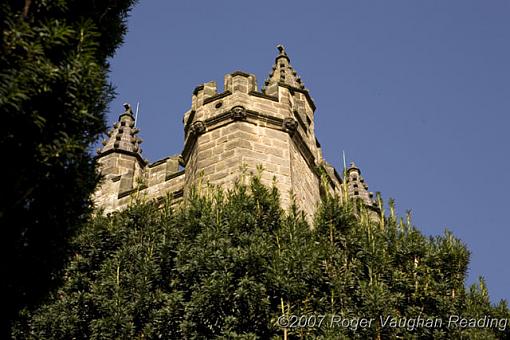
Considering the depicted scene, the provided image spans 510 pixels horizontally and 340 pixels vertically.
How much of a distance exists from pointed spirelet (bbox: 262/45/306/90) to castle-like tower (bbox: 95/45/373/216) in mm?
41

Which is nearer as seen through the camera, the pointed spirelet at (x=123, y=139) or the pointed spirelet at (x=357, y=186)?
the pointed spirelet at (x=123, y=139)

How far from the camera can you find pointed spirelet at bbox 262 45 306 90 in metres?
19.5

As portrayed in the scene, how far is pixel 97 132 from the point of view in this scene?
26.0 feet

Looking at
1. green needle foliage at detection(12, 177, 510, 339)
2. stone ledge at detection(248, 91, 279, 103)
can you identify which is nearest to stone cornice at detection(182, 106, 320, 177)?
stone ledge at detection(248, 91, 279, 103)

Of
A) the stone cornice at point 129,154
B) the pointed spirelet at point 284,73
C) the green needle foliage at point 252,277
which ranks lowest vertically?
the green needle foliage at point 252,277

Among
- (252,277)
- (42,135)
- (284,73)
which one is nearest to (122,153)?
(284,73)

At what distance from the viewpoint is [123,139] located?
21.5 meters

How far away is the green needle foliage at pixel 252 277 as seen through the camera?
1098 centimetres

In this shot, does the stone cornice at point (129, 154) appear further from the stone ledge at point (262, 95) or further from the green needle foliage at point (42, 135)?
the green needle foliage at point (42, 135)

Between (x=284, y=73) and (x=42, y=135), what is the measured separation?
42.9ft

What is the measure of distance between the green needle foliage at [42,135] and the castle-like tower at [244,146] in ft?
21.3

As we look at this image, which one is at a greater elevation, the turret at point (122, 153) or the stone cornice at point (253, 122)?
the turret at point (122, 153)

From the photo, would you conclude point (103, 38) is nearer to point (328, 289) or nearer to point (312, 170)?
point (328, 289)

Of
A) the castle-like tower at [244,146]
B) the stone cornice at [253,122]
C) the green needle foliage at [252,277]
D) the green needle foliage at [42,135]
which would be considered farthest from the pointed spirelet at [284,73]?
the green needle foliage at [42,135]
